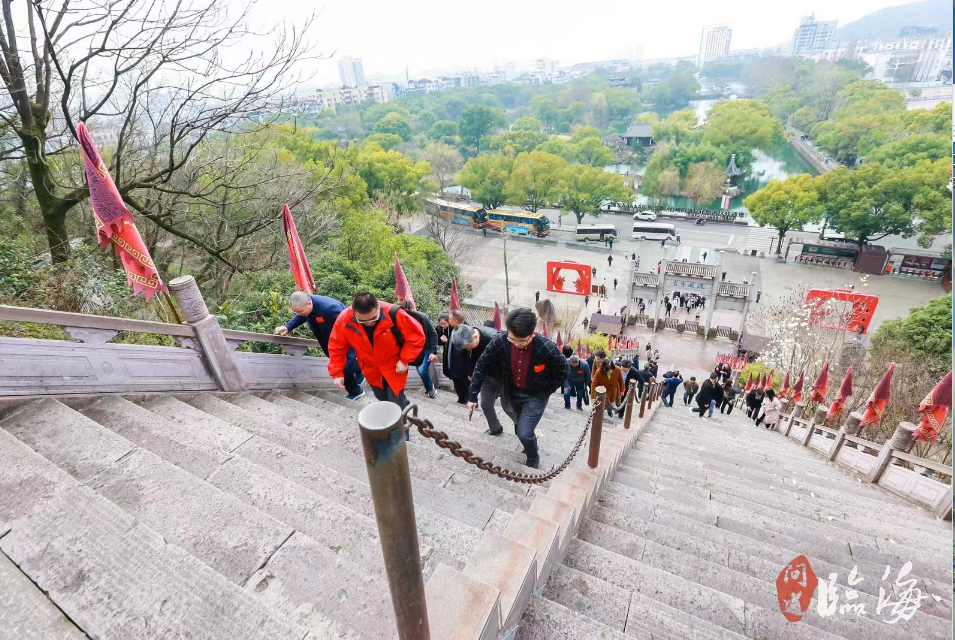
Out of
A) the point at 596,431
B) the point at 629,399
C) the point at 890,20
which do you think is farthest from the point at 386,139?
the point at 890,20

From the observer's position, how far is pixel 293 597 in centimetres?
202

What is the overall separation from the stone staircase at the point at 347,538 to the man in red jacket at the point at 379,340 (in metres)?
0.64

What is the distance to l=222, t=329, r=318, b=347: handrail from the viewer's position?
4.57m

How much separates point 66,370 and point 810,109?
70.7 m

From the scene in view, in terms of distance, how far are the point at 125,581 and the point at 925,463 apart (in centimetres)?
696

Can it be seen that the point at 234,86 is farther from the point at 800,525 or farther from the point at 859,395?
the point at 859,395

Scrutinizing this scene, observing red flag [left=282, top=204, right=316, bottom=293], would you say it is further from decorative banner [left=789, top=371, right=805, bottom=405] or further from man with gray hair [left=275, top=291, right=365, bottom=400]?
decorative banner [left=789, top=371, right=805, bottom=405]

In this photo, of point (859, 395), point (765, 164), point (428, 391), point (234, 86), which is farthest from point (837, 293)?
point (765, 164)

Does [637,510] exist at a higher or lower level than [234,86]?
lower

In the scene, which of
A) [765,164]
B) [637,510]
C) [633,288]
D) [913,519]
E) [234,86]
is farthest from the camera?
[765,164]

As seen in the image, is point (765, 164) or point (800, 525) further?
point (765, 164)

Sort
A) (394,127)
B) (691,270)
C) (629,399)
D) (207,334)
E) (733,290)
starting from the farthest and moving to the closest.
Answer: (394,127) → (691,270) → (733,290) → (629,399) → (207,334)

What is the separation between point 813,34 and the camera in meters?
121

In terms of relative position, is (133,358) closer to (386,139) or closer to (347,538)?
(347,538)
